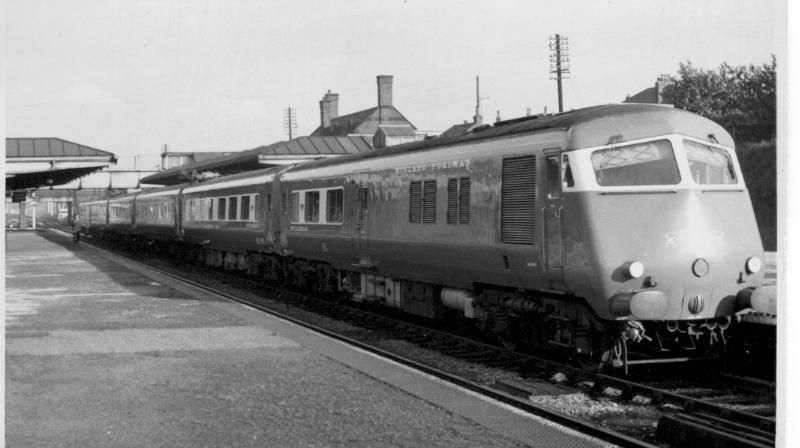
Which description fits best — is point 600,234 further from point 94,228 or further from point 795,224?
point 94,228

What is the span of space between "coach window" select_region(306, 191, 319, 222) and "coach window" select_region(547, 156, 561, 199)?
9.55 m

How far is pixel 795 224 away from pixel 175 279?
868 inches

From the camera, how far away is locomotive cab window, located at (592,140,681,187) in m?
10.6

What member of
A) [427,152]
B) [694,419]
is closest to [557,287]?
[694,419]

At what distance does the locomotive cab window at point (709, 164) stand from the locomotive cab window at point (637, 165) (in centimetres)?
26

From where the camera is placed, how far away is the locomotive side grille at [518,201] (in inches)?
452

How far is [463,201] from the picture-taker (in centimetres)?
1329

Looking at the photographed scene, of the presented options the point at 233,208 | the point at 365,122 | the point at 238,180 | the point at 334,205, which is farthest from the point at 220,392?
the point at 365,122

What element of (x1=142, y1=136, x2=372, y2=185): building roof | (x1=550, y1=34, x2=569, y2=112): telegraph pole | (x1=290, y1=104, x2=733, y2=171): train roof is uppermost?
(x1=550, y1=34, x2=569, y2=112): telegraph pole

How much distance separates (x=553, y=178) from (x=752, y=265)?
260cm

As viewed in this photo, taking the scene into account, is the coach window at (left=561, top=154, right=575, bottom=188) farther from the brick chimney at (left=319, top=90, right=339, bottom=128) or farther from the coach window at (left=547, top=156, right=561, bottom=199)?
the brick chimney at (left=319, top=90, right=339, bottom=128)

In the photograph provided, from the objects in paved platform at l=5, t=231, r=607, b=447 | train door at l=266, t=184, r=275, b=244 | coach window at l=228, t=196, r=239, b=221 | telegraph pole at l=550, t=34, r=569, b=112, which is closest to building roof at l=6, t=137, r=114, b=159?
paved platform at l=5, t=231, r=607, b=447

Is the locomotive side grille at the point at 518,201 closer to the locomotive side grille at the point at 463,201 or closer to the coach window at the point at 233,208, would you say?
the locomotive side grille at the point at 463,201

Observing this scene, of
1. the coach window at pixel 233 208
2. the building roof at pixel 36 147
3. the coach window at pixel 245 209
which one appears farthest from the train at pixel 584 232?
the coach window at pixel 233 208
